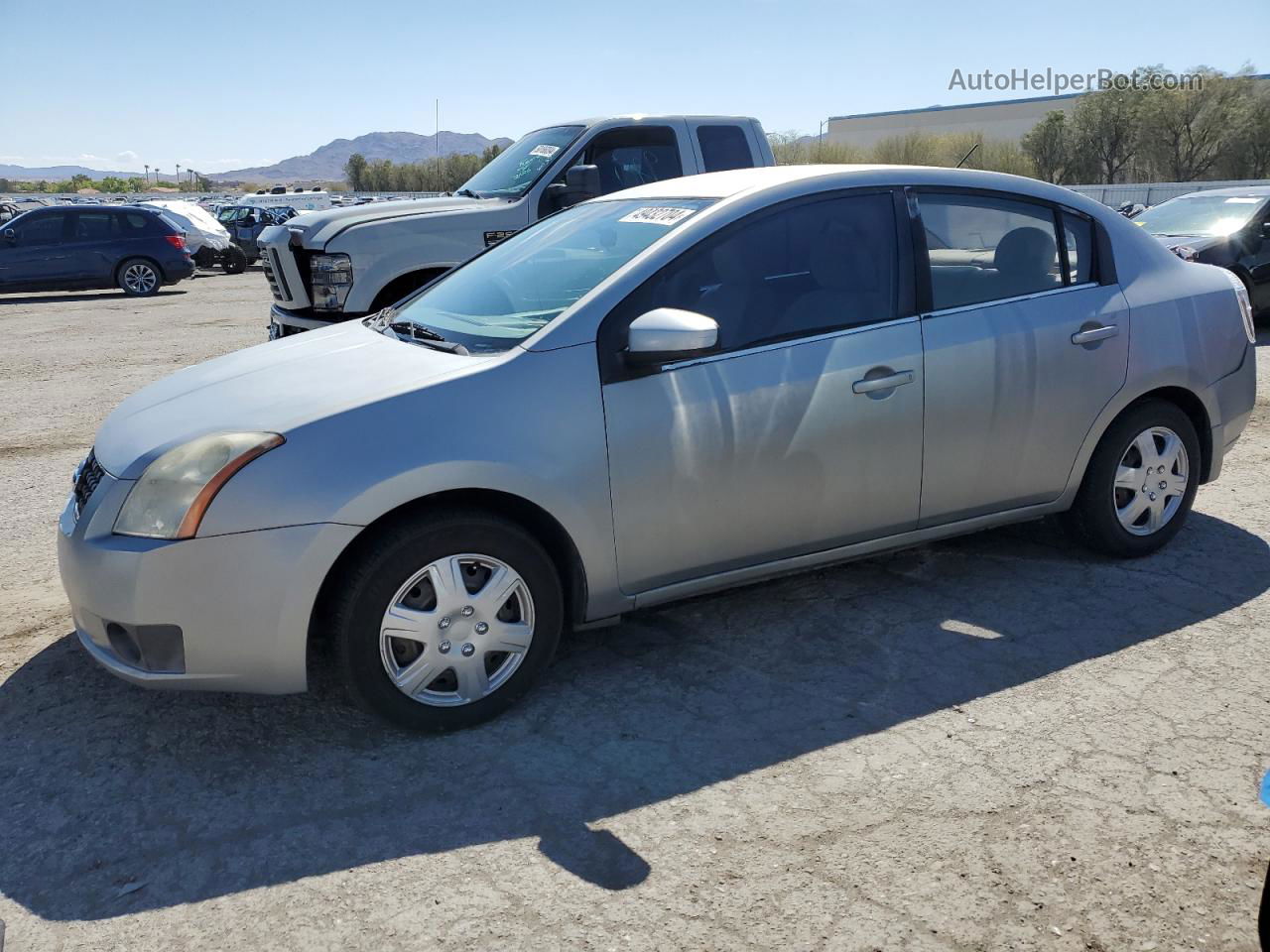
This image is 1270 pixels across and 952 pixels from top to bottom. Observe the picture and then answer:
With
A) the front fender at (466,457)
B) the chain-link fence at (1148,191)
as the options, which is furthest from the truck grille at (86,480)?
the chain-link fence at (1148,191)

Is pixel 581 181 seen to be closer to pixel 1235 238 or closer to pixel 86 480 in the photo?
pixel 86 480

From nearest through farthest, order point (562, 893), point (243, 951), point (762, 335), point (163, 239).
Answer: point (243, 951) < point (562, 893) < point (762, 335) < point (163, 239)

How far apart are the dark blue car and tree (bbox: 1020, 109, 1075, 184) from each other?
4126cm

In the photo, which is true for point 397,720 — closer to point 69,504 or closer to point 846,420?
point 69,504

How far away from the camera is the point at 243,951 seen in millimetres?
2527

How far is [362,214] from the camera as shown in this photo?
7.77m

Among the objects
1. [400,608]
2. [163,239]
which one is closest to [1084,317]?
[400,608]

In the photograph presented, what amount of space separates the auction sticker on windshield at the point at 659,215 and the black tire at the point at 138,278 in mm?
18425

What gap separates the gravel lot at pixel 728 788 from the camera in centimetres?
262

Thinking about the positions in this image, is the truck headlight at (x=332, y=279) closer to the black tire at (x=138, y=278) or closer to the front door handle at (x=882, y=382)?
the front door handle at (x=882, y=382)

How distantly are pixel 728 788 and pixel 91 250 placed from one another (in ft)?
65.4

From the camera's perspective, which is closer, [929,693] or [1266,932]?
[1266,932]

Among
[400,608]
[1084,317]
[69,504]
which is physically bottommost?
[400,608]

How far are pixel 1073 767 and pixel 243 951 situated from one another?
232 centimetres
